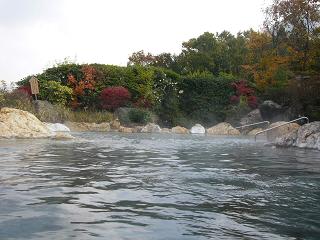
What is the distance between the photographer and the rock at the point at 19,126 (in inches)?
583

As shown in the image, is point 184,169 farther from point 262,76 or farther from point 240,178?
point 262,76

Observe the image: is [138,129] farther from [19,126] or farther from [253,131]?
[19,126]

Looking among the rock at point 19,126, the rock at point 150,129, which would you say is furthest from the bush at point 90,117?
the rock at point 19,126

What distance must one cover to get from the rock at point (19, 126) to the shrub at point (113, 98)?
11.5m

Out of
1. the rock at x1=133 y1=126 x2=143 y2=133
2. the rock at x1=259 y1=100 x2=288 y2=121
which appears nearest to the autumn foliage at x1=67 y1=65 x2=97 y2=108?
the rock at x1=133 y1=126 x2=143 y2=133

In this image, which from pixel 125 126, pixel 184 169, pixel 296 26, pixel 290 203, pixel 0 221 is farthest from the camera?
pixel 296 26

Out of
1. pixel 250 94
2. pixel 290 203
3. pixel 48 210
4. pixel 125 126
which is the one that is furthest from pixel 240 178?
pixel 250 94

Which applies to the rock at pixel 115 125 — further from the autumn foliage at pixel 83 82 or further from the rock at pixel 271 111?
the rock at pixel 271 111

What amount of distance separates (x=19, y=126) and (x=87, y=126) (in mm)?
9269

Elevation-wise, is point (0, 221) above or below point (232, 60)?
below

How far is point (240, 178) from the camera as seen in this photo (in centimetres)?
667

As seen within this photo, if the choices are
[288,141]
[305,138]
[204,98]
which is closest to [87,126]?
[204,98]

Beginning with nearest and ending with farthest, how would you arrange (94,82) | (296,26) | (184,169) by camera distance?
1. (184,169)
2. (94,82)
3. (296,26)

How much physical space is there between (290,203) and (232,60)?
43.1 m
